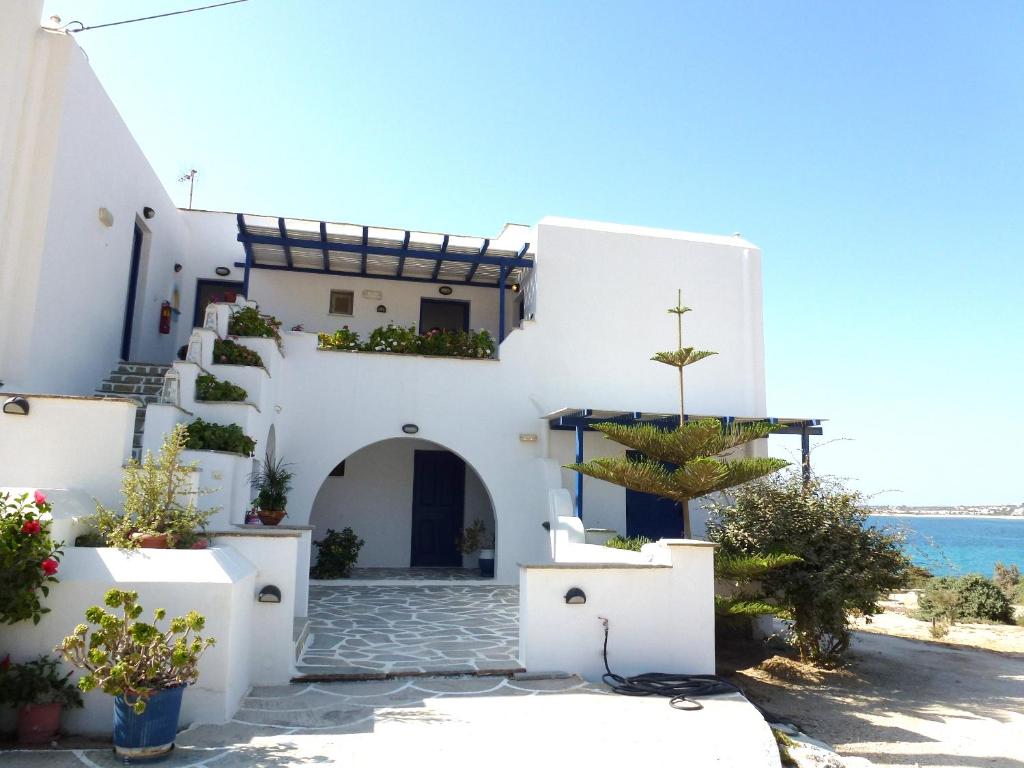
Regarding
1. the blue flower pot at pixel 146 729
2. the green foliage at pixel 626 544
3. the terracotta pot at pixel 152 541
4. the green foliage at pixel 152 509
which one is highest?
the green foliage at pixel 152 509

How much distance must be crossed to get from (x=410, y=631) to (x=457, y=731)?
3226mm

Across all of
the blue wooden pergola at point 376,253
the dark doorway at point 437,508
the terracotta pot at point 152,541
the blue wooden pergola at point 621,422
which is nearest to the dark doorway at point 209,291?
the blue wooden pergola at point 376,253

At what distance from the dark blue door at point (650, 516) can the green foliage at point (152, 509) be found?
27.0 ft

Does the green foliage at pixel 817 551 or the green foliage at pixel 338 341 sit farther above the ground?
the green foliage at pixel 338 341

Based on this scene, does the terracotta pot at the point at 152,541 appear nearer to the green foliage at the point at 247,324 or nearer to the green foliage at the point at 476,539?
the green foliage at the point at 247,324

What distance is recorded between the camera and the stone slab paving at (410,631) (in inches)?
253

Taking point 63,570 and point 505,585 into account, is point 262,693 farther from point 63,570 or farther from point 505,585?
point 505,585

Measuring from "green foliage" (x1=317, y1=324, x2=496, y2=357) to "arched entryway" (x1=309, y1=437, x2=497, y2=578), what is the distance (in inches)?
90.8

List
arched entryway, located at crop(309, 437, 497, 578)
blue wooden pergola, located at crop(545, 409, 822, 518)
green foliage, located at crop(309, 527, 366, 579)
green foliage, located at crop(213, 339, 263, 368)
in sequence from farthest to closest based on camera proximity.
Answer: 1. arched entryway, located at crop(309, 437, 497, 578)
2. green foliage, located at crop(309, 527, 366, 579)
3. blue wooden pergola, located at crop(545, 409, 822, 518)
4. green foliage, located at crop(213, 339, 263, 368)

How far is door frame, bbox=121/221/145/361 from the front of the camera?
1083 centimetres

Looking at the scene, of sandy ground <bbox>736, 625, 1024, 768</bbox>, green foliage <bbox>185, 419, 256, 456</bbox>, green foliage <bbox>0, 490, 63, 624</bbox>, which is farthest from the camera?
green foliage <bbox>185, 419, 256, 456</bbox>

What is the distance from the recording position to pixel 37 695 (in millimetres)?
4383

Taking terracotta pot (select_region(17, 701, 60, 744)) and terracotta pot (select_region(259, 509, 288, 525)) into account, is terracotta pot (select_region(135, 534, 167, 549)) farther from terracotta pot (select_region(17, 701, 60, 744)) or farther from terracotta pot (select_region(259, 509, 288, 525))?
terracotta pot (select_region(259, 509, 288, 525))

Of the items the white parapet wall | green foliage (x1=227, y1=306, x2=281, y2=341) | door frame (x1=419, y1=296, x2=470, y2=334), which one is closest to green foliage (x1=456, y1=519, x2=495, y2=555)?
door frame (x1=419, y1=296, x2=470, y2=334)
